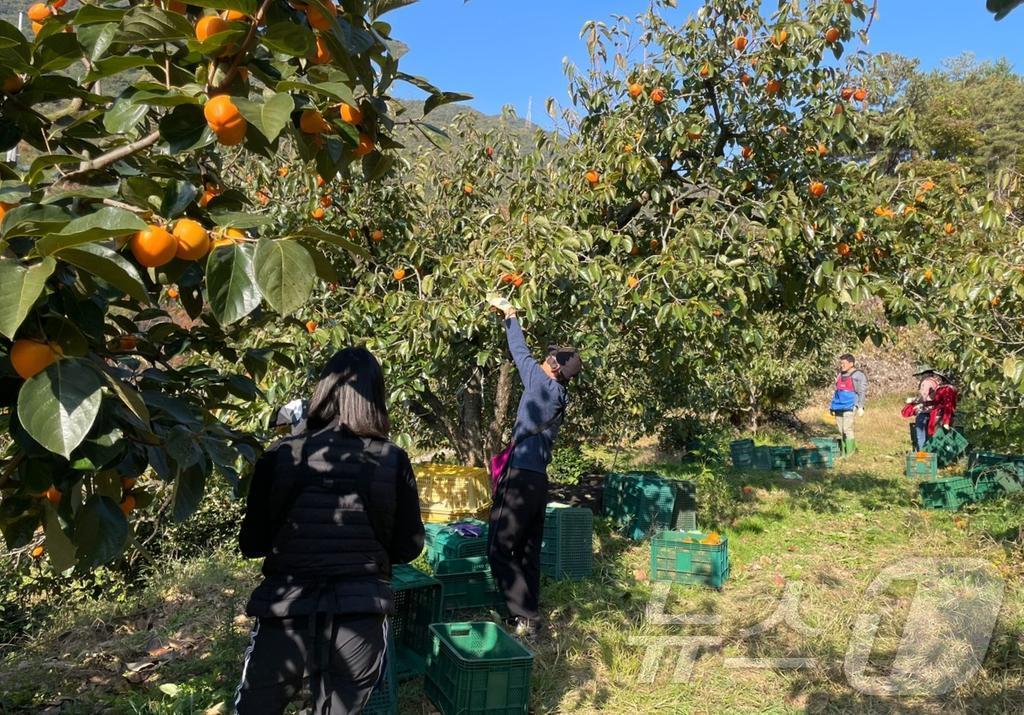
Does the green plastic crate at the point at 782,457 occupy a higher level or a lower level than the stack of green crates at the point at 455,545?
higher

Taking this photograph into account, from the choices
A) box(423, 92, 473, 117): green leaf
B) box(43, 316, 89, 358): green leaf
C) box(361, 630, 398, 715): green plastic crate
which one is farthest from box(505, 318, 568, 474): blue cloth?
box(43, 316, 89, 358): green leaf

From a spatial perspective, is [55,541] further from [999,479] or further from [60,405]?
[999,479]

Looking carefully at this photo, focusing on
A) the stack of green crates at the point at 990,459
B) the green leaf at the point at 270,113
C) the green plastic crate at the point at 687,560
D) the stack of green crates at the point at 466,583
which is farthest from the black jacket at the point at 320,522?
the stack of green crates at the point at 990,459

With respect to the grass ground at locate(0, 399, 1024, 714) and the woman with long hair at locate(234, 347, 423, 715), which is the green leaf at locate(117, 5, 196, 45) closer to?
the woman with long hair at locate(234, 347, 423, 715)

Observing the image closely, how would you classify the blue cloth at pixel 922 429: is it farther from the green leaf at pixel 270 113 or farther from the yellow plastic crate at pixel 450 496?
the green leaf at pixel 270 113

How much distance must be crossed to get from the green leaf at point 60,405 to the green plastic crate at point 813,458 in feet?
31.4

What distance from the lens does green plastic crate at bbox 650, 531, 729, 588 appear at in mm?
4621

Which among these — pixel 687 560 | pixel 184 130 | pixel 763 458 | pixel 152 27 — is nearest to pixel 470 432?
pixel 687 560

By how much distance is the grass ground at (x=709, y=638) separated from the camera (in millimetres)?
3160

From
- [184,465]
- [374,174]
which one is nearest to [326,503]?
[184,465]

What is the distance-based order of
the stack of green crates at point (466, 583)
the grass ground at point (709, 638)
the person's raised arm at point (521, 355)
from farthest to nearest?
1. the stack of green crates at point (466, 583)
2. the person's raised arm at point (521, 355)
3. the grass ground at point (709, 638)

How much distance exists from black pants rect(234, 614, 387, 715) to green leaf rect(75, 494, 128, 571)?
2.53 feet

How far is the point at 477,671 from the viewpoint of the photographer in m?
2.75

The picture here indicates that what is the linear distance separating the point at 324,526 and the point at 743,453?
827 cm
